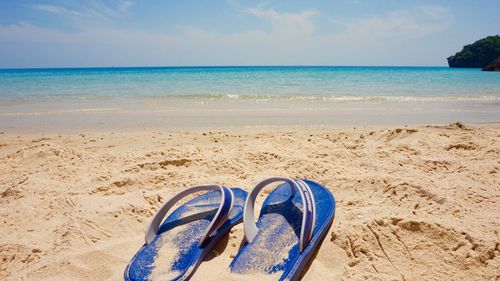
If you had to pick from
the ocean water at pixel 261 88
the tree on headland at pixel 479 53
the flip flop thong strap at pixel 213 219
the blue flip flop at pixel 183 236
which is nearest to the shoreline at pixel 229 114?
the ocean water at pixel 261 88

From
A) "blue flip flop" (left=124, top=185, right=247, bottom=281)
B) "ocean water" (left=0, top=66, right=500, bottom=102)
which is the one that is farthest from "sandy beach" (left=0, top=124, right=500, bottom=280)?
"ocean water" (left=0, top=66, right=500, bottom=102)

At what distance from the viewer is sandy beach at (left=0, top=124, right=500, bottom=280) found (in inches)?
68.9

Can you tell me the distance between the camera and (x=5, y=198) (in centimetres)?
267

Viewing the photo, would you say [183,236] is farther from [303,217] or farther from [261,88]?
[261,88]

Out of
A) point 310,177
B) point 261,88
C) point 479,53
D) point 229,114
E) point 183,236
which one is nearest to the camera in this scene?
point 183,236

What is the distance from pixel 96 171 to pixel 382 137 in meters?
3.48

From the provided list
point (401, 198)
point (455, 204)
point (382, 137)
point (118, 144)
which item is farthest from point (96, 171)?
point (382, 137)

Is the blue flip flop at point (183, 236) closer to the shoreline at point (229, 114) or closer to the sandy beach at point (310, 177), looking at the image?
the sandy beach at point (310, 177)

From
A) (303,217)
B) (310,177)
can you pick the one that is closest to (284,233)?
(303,217)

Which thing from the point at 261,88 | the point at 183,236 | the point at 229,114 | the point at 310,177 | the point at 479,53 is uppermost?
the point at 479,53

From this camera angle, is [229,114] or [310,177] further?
[229,114]

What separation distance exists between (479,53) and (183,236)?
181 ft

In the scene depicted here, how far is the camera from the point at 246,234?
1950 mm

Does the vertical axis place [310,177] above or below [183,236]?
above
